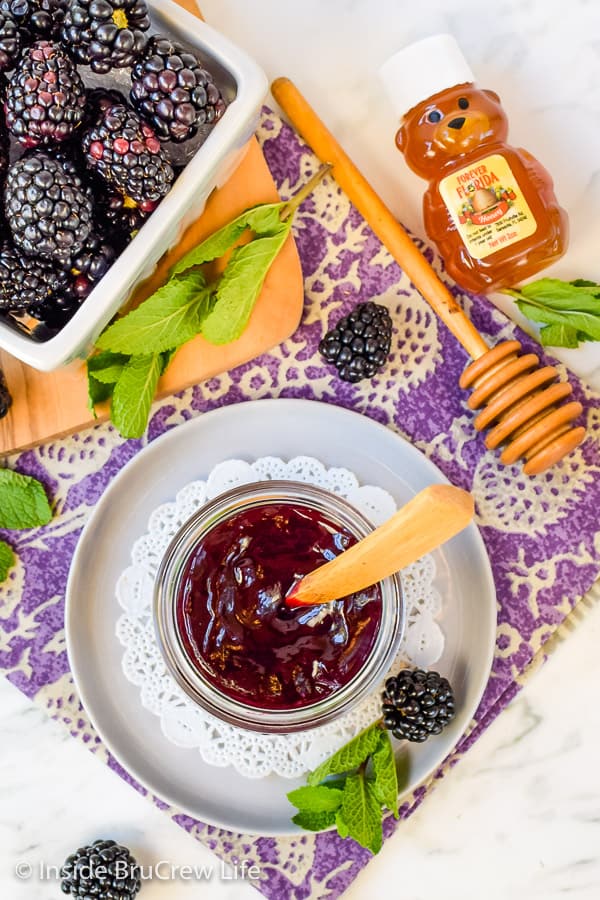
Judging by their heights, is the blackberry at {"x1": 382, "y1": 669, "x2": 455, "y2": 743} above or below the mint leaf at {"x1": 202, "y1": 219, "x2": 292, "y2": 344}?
below

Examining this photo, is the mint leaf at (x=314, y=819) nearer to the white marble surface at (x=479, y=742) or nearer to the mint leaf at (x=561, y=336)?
the white marble surface at (x=479, y=742)

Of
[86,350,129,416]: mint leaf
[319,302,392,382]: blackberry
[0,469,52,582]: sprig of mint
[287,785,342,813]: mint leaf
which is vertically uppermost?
[86,350,129,416]: mint leaf

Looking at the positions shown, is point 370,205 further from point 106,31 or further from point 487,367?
point 106,31

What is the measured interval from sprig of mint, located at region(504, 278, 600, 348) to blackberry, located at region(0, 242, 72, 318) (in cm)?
61

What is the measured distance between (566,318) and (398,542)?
1.61 feet

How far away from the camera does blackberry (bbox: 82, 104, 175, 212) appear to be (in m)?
0.91

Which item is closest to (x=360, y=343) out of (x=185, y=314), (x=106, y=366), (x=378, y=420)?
(x=378, y=420)

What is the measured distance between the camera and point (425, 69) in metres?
1.07

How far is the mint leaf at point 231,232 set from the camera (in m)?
1.07

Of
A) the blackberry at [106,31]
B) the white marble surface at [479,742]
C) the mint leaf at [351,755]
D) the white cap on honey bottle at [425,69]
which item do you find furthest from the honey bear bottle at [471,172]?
the mint leaf at [351,755]

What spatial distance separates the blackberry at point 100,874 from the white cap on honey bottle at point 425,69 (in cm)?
112

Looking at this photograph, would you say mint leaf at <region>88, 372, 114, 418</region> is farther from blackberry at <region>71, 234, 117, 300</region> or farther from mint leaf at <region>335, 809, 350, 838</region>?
mint leaf at <region>335, 809, 350, 838</region>

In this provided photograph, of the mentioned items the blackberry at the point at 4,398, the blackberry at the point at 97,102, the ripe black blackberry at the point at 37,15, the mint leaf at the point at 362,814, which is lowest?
the mint leaf at the point at 362,814

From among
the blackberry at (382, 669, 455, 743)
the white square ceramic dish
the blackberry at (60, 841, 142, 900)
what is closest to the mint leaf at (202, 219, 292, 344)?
the white square ceramic dish
